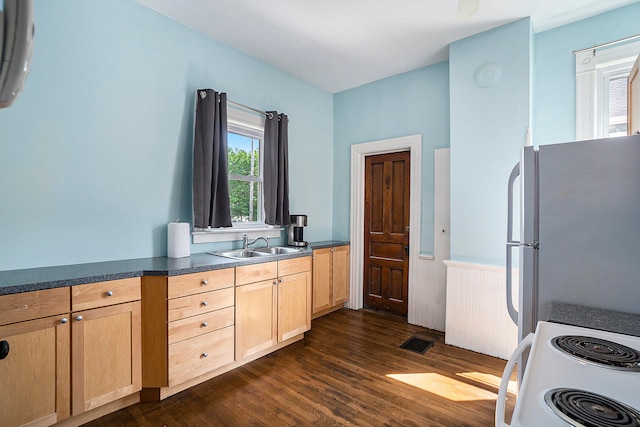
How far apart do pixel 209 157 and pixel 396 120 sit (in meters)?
2.28

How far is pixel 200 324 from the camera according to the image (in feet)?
7.20

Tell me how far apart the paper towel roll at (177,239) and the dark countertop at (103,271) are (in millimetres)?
60

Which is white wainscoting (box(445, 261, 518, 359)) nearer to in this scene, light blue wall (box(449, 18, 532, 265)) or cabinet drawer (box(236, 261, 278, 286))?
light blue wall (box(449, 18, 532, 265))

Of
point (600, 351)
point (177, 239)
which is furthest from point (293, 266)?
point (600, 351)

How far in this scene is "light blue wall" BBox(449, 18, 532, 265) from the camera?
266 cm

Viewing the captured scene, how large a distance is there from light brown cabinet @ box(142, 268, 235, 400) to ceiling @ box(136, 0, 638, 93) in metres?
2.14

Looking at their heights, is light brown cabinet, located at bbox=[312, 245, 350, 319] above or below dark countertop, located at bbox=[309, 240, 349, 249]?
below

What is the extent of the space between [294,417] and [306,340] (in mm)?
1163

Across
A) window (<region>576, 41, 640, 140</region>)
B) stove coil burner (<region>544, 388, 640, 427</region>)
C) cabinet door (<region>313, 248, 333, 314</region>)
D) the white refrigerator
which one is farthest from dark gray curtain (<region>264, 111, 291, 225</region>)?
stove coil burner (<region>544, 388, 640, 427</region>)

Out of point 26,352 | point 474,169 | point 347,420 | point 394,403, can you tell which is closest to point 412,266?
point 474,169

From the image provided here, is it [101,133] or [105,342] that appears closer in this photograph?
[105,342]

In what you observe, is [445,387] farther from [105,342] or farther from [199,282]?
[105,342]

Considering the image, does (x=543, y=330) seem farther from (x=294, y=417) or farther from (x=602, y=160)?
(x=294, y=417)

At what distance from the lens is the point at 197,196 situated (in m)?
2.62
